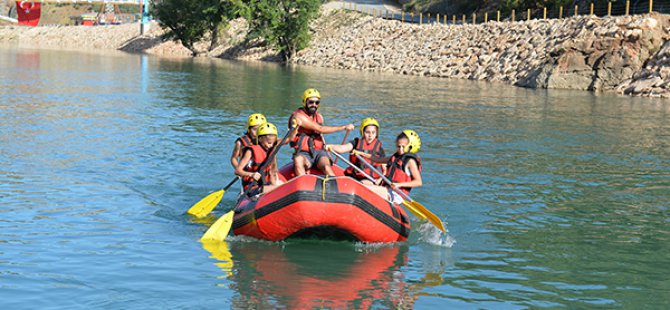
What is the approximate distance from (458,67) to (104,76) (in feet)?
63.4

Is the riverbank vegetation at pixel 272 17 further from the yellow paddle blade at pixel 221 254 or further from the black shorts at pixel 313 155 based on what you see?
the yellow paddle blade at pixel 221 254

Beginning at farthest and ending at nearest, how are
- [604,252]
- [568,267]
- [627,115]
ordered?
[627,115] → [604,252] → [568,267]

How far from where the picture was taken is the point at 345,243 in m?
11.4

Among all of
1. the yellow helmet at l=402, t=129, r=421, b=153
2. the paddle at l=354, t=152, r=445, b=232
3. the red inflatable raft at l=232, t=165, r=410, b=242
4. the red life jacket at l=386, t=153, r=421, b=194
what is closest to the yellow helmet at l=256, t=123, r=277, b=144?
the red inflatable raft at l=232, t=165, r=410, b=242

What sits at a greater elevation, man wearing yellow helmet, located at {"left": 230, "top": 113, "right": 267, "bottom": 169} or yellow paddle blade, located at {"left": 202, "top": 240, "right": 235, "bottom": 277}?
man wearing yellow helmet, located at {"left": 230, "top": 113, "right": 267, "bottom": 169}

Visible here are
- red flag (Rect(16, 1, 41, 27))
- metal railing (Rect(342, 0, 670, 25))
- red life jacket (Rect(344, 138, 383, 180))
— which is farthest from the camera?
red flag (Rect(16, 1, 41, 27))

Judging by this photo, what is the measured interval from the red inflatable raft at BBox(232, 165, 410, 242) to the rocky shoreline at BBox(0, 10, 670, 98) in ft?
91.2

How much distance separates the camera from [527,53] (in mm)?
45312

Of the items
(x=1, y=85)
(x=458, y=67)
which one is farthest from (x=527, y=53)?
(x=1, y=85)

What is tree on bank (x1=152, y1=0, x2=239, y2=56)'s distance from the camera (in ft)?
236

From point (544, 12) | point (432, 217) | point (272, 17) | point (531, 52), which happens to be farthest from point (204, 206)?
point (272, 17)

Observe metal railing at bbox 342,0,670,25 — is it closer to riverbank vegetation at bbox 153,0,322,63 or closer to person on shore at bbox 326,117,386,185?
riverbank vegetation at bbox 153,0,322,63

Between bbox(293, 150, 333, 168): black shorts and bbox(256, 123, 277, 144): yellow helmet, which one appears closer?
bbox(293, 150, 333, 168): black shorts

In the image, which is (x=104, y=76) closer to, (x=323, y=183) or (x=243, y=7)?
(x=243, y=7)
